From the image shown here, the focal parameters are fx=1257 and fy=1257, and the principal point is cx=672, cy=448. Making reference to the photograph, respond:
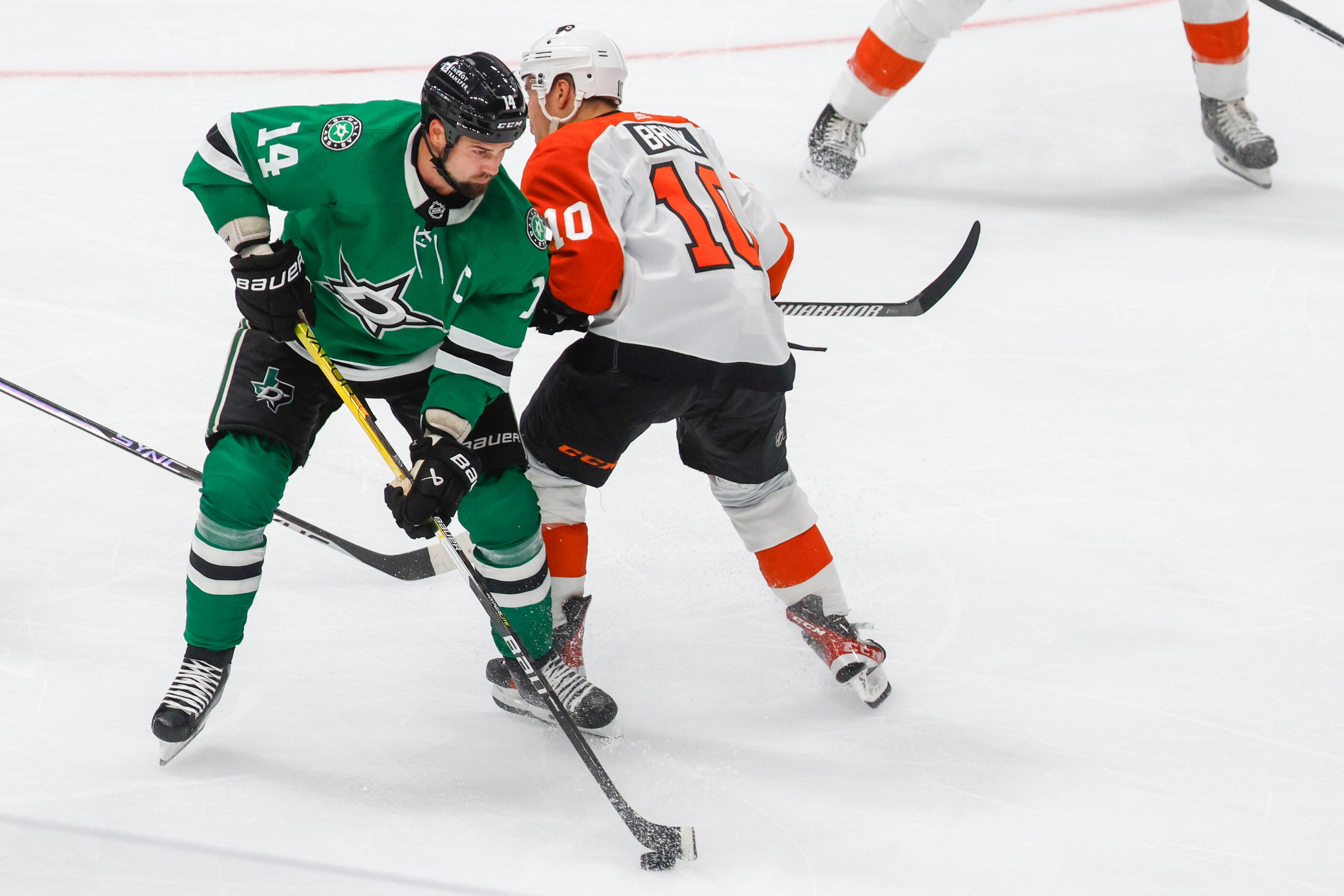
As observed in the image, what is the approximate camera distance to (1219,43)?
4102mm

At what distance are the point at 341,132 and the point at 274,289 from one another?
25cm

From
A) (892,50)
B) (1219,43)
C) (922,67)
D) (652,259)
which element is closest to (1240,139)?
(1219,43)

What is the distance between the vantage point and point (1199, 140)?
460 cm

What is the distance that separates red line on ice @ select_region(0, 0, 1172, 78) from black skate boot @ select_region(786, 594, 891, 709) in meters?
3.25

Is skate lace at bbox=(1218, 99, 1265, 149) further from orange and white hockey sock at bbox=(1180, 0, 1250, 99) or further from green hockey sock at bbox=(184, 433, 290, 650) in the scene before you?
green hockey sock at bbox=(184, 433, 290, 650)

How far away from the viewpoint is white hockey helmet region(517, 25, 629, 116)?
2102mm

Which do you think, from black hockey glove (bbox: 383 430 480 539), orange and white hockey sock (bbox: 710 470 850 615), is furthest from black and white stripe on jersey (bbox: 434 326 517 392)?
orange and white hockey sock (bbox: 710 470 850 615)

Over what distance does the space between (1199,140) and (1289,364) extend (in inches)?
62.8

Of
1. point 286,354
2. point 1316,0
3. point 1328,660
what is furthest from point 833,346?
point 1316,0

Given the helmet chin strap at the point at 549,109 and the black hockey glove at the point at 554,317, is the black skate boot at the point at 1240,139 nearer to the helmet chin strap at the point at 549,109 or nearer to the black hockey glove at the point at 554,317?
the helmet chin strap at the point at 549,109

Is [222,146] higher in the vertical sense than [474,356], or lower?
higher

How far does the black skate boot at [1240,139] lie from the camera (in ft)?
13.8

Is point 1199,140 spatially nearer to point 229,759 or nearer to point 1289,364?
point 1289,364

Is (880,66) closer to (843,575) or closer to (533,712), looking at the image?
(843,575)
